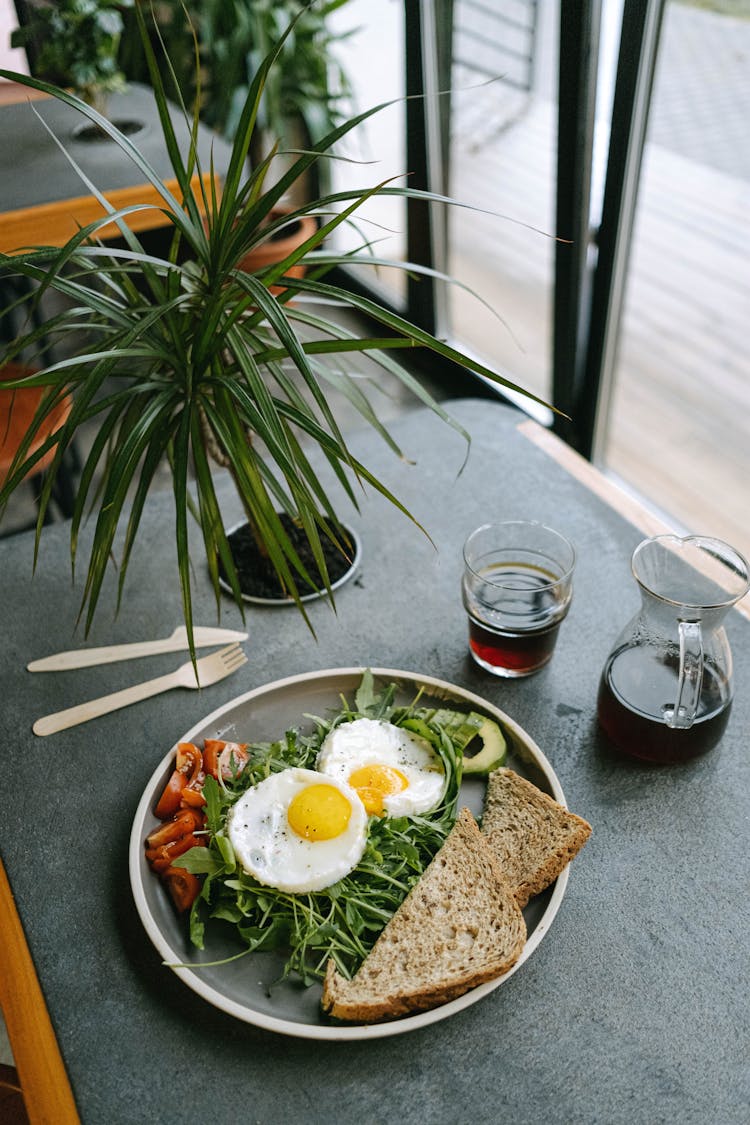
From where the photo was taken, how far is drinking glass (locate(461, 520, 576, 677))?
47.4 inches

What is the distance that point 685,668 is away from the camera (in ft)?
3.28

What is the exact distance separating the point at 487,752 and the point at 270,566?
51 centimetres

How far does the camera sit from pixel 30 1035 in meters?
0.91

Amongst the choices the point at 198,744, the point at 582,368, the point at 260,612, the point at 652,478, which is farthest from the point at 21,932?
the point at 652,478

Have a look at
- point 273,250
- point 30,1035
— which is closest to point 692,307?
point 273,250

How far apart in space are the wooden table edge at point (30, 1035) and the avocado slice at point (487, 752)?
0.52 meters

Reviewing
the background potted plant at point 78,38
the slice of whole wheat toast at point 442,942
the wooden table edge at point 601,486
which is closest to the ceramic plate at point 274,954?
the slice of whole wheat toast at point 442,942

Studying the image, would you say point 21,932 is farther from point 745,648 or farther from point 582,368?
point 582,368

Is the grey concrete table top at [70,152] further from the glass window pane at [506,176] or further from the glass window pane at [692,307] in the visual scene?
the glass window pane at [692,307]

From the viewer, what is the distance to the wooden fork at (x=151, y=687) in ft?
4.01

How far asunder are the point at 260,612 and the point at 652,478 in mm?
1720

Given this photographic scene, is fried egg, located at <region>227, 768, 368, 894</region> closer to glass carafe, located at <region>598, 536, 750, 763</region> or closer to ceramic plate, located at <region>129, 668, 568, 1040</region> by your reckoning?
ceramic plate, located at <region>129, 668, 568, 1040</region>

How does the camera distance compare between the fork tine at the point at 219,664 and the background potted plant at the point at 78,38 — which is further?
the background potted plant at the point at 78,38

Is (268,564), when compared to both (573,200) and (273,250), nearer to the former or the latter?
(573,200)
